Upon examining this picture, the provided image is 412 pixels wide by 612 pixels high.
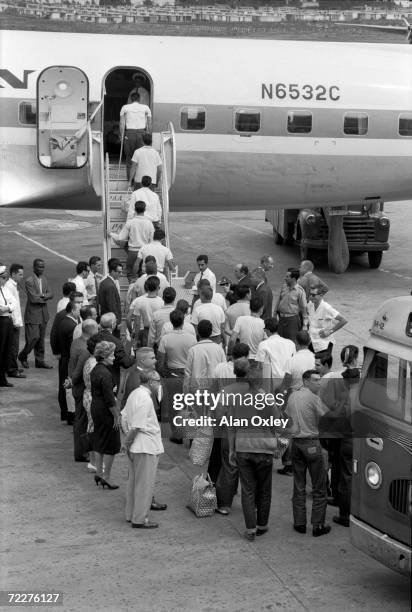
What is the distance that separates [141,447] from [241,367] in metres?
1.31

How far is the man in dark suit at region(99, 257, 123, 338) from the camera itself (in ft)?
54.3

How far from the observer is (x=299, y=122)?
22.1 m

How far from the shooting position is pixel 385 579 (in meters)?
10.6

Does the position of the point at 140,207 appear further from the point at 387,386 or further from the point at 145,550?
Answer: the point at 387,386

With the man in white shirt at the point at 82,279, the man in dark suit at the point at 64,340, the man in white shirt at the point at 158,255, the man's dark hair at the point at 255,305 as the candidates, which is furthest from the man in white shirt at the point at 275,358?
the man in white shirt at the point at 158,255

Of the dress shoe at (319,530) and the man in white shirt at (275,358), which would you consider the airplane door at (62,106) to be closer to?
the man in white shirt at (275,358)

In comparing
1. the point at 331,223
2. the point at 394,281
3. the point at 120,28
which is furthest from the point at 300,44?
the point at 120,28

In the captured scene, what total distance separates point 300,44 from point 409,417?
14106 millimetres

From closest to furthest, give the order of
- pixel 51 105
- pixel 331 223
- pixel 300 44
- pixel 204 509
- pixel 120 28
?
pixel 204 509, pixel 51 105, pixel 300 44, pixel 331 223, pixel 120 28

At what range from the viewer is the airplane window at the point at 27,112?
21281 millimetres

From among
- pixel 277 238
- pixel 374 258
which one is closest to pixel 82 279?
pixel 374 258

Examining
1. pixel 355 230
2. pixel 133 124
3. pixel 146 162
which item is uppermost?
pixel 133 124

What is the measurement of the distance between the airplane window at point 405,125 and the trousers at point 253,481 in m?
12.7

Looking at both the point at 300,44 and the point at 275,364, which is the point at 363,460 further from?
the point at 300,44
